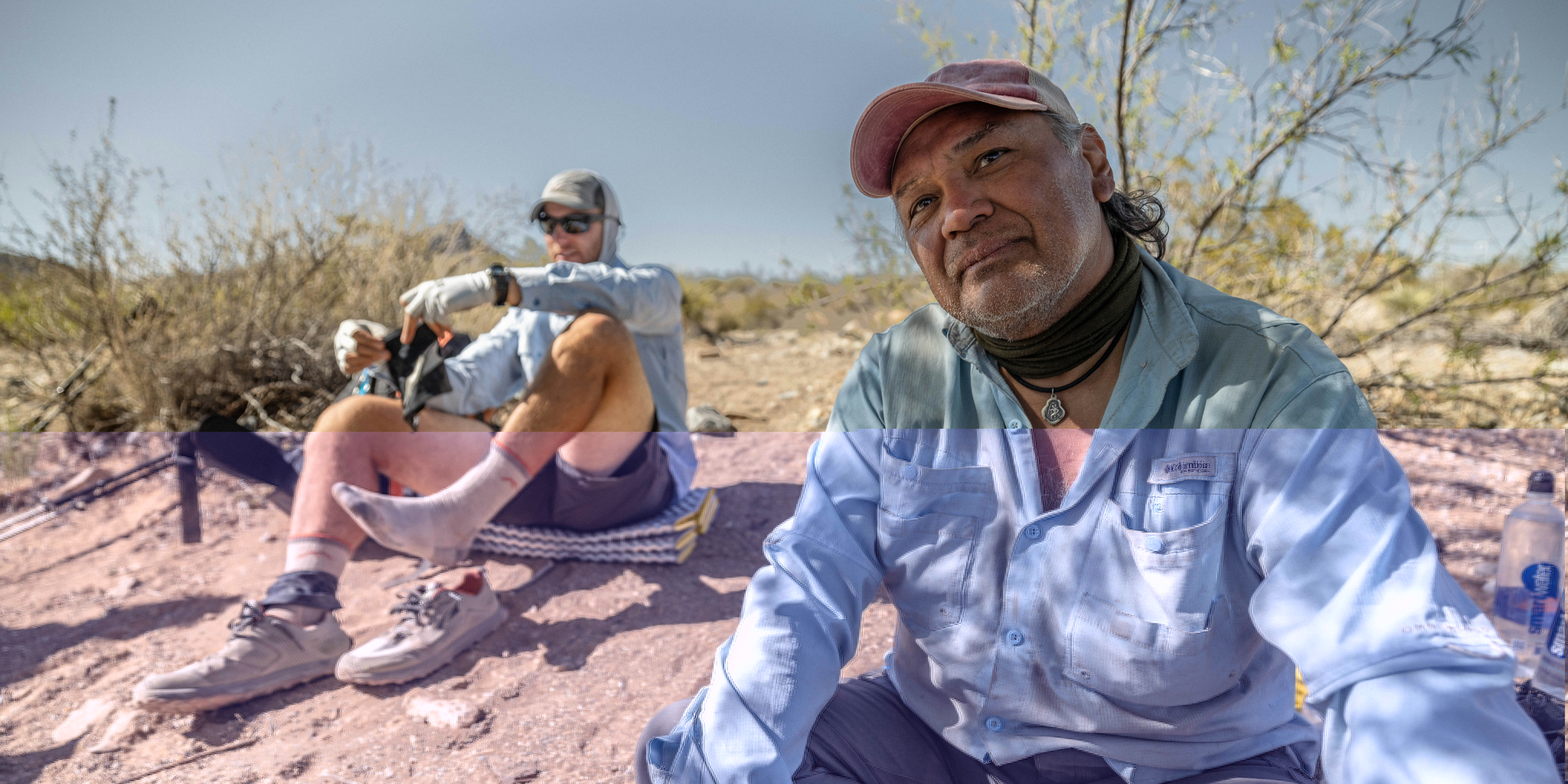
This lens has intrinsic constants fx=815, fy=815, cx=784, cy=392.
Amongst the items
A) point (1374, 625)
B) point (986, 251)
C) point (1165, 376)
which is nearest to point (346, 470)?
point (986, 251)

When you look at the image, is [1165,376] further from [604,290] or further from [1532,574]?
[604,290]

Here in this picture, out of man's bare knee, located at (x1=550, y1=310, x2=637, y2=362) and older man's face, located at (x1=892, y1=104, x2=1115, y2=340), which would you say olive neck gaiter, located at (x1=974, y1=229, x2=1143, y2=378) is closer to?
older man's face, located at (x1=892, y1=104, x2=1115, y2=340)

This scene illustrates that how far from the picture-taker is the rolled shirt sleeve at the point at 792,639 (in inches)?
44.3

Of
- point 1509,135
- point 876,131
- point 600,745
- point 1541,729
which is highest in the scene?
point 1509,135

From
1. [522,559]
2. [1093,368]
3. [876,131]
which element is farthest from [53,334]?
[1093,368]

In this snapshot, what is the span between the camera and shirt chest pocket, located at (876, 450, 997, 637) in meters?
1.25

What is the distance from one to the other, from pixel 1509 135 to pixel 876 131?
3.51 meters

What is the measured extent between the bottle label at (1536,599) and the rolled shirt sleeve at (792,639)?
1.81m

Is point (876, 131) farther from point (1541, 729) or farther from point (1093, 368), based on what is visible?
point (1541, 729)

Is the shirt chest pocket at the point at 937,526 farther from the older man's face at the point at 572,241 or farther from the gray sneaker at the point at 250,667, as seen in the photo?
the older man's face at the point at 572,241

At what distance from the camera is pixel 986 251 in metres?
1.25

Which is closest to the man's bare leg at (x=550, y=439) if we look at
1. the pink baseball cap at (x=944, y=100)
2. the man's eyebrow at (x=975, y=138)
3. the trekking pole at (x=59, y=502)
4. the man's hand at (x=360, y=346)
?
the man's hand at (x=360, y=346)

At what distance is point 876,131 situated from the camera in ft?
4.30

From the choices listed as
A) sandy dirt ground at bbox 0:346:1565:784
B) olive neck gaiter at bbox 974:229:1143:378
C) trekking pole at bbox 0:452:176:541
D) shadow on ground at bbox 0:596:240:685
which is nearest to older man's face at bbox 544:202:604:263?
sandy dirt ground at bbox 0:346:1565:784
